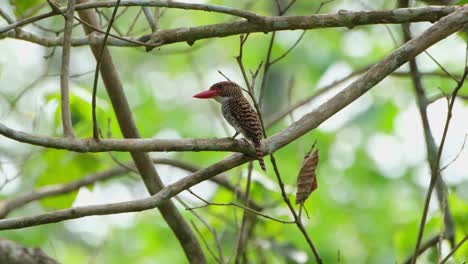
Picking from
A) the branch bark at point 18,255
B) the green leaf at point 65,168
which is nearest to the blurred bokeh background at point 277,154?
the green leaf at point 65,168

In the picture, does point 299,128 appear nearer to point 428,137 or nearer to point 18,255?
point 428,137

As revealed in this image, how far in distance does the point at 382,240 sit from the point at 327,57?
6.71 ft

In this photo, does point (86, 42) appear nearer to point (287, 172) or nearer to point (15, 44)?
point (287, 172)

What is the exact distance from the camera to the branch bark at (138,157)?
414cm

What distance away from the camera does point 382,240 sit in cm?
742

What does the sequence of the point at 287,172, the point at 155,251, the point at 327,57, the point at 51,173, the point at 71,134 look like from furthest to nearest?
the point at 327,57 < the point at 155,251 < the point at 287,172 < the point at 51,173 < the point at 71,134

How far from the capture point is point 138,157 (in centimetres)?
428

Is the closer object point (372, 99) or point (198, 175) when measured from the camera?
point (198, 175)

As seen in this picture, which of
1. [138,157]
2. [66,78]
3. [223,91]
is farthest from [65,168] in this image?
[66,78]

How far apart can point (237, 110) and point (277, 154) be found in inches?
145

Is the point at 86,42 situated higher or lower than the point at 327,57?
lower

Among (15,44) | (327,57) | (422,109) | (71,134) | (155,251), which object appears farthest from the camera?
(15,44)

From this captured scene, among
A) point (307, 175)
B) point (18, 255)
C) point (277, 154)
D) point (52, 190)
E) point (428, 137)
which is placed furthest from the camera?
point (277, 154)

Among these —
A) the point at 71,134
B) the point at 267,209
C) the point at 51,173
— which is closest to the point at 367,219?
the point at 267,209
